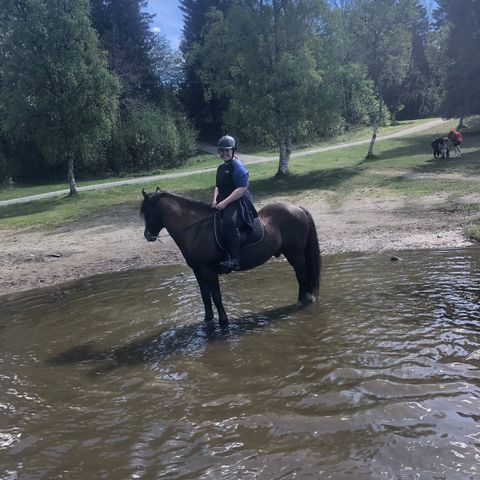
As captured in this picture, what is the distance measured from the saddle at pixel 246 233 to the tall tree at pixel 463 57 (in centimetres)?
3505

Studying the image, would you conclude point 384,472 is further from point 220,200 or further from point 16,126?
point 16,126

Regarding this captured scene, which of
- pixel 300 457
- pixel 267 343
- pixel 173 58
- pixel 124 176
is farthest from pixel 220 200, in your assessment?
pixel 173 58

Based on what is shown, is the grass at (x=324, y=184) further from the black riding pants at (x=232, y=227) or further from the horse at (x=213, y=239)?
the black riding pants at (x=232, y=227)

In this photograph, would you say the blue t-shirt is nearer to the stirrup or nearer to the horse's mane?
the horse's mane

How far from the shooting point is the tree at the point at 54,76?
25.1 meters

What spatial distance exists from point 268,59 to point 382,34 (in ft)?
30.3

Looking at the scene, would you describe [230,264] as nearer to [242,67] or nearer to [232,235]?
[232,235]

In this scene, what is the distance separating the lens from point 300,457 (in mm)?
4332

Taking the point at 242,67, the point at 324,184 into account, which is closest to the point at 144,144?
the point at 242,67

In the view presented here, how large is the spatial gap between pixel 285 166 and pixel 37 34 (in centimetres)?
1466

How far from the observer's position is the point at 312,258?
29.5 ft

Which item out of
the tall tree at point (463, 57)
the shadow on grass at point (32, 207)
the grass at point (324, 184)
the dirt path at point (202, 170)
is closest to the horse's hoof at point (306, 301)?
the grass at point (324, 184)

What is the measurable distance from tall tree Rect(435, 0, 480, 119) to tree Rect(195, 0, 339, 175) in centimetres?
1671

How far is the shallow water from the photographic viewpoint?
172 inches
